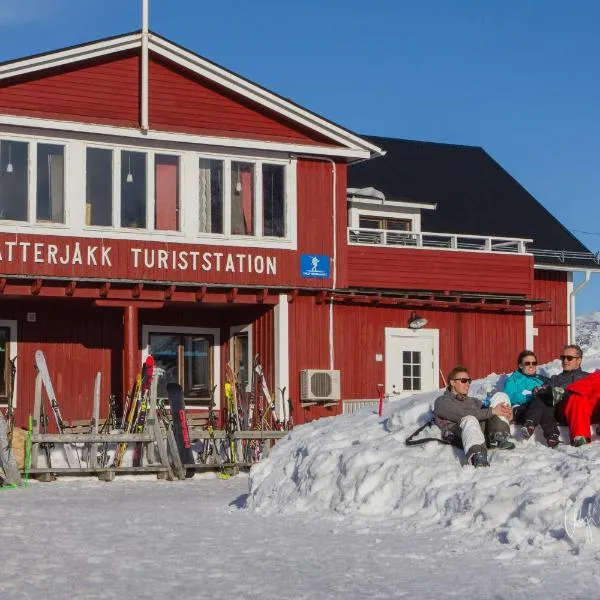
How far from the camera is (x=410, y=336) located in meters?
26.6

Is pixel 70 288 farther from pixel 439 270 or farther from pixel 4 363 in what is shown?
pixel 439 270

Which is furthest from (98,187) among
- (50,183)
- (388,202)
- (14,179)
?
(388,202)

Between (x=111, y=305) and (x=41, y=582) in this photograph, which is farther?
(x=111, y=305)

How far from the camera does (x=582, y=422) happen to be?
12047 millimetres

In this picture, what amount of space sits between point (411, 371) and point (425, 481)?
1476 cm

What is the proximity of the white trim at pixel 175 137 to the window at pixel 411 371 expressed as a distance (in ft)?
13.7

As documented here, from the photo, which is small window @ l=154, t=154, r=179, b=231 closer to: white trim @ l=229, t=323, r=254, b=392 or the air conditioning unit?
white trim @ l=229, t=323, r=254, b=392

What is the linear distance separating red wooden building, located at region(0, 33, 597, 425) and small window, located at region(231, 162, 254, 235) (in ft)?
0.09

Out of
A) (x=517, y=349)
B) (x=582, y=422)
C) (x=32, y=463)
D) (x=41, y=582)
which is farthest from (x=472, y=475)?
(x=517, y=349)

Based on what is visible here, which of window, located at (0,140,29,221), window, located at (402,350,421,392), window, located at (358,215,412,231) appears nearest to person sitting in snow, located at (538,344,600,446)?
window, located at (0,140,29,221)

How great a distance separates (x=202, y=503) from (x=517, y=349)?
13.7 m

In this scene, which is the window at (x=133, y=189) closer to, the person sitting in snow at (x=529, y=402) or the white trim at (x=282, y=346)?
the white trim at (x=282, y=346)

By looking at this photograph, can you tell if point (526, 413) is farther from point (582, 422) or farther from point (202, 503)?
point (202, 503)

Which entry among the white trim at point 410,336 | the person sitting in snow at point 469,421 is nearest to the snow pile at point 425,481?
the person sitting in snow at point 469,421
